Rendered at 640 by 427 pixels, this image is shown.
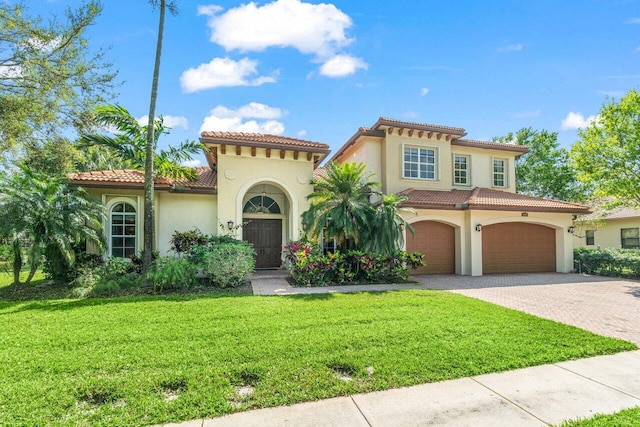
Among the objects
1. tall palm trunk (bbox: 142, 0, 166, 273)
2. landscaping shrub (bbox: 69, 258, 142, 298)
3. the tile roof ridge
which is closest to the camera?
landscaping shrub (bbox: 69, 258, 142, 298)

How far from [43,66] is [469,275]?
66.9 ft

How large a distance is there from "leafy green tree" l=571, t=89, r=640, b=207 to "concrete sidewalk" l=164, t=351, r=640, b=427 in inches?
565

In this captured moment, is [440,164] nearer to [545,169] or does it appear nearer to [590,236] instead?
[590,236]

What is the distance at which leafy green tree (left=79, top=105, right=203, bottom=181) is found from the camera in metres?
12.3

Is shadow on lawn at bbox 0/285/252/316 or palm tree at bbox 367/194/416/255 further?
palm tree at bbox 367/194/416/255

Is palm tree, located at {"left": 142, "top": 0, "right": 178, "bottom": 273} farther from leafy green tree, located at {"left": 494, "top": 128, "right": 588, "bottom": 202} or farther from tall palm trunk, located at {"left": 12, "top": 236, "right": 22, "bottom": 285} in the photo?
leafy green tree, located at {"left": 494, "top": 128, "right": 588, "bottom": 202}

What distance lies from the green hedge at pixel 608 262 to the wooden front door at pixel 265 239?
50.5 feet

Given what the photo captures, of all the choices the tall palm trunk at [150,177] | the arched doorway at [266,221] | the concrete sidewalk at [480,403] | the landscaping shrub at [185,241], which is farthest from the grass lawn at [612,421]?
the arched doorway at [266,221]

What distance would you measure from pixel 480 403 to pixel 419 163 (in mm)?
13952

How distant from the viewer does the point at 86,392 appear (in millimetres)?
3729

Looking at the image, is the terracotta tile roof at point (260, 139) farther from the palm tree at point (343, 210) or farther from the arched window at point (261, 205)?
the arched window at point (261, 205)


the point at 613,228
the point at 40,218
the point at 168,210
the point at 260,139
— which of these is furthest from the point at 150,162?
the point at 613,228

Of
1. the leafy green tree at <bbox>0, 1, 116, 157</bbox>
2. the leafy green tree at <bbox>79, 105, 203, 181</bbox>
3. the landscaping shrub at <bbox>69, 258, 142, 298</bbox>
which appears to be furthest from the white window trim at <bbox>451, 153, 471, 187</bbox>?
the leafy green tree at <bbox>0, 1, 116, 157</bbox>

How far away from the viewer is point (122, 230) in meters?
12.4
